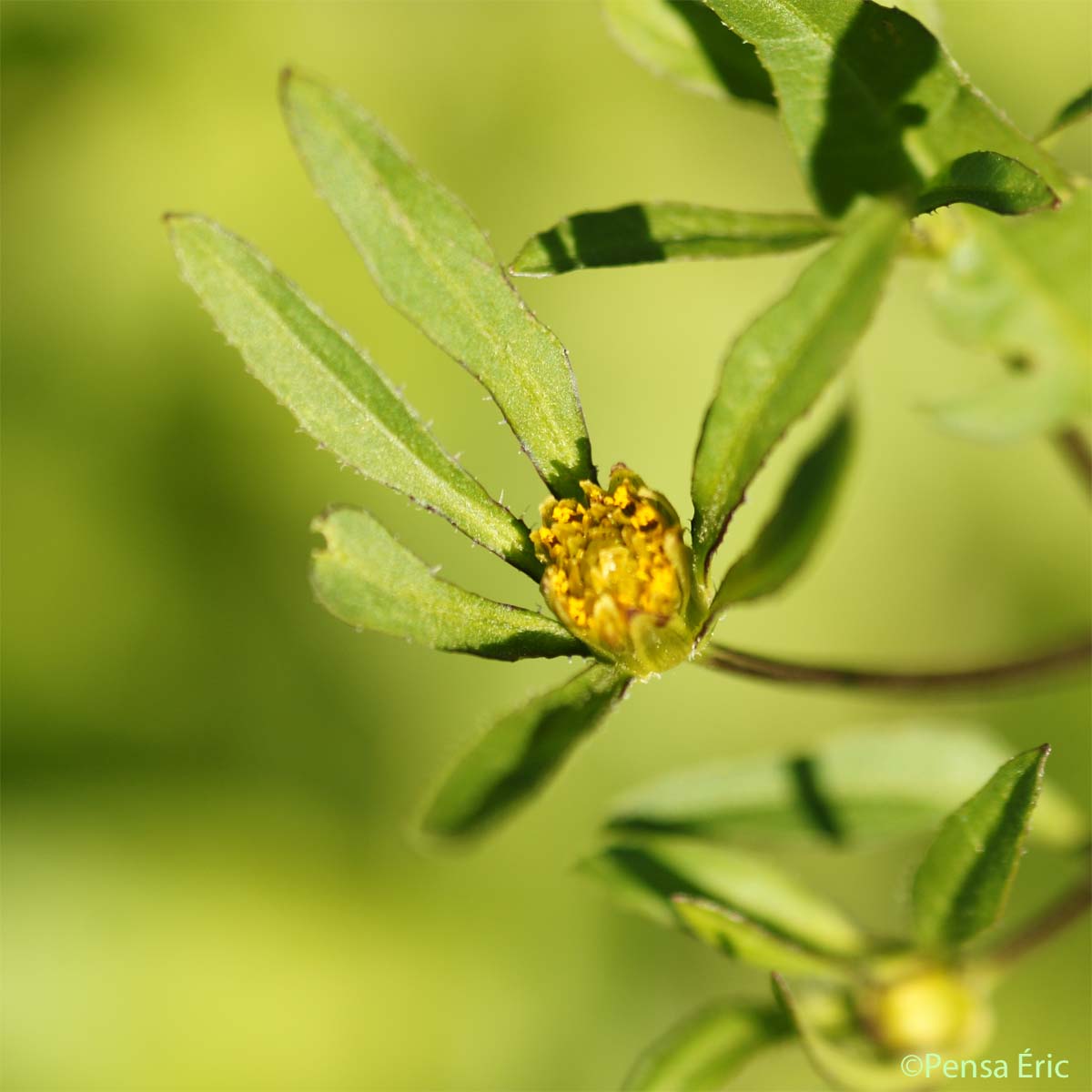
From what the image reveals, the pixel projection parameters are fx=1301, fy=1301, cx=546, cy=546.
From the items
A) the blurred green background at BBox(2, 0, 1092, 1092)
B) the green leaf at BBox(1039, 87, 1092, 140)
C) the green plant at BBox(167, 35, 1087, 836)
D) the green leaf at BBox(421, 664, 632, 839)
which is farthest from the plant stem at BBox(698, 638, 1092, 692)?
the blurred green background at BBox(2, 0, 1092, 1092)

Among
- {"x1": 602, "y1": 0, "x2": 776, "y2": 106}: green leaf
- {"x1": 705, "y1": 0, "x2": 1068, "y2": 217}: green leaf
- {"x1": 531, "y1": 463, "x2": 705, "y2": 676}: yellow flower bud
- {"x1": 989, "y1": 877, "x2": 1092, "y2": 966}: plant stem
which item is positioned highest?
{"x1": 602, "y1": 0, "x2": 776, "y2": 106}: green leaf

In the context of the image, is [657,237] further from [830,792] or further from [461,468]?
[830,792]

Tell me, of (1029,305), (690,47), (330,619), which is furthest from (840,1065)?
(330,619)

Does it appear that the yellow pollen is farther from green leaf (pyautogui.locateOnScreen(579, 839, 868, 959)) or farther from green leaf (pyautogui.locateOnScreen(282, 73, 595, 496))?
green leaf (pyautogui.locateOnScreen(579, 839, 868, 959))

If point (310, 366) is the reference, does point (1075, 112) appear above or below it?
above

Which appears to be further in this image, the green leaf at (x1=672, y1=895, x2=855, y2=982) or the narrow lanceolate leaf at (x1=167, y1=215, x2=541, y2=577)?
the green leaf at (x1=672, y1=895, x2=855, y2=982)

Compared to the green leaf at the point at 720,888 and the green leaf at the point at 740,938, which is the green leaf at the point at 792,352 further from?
the green leaf at the point at 720,888
